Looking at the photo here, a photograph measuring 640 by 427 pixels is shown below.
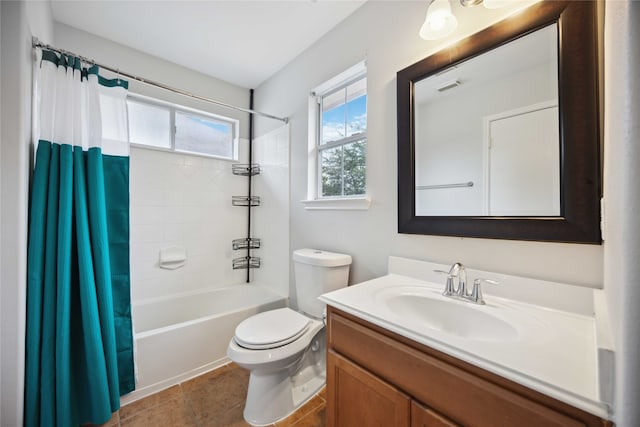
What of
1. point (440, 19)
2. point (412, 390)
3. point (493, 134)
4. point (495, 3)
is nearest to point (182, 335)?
point (412, 390)

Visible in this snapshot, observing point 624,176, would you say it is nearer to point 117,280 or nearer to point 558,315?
point 558,315

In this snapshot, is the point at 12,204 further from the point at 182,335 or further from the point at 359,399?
the point at 359,399

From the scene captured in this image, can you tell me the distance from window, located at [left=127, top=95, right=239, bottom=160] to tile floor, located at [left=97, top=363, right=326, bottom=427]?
6.13 feet

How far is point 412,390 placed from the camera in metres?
0.77

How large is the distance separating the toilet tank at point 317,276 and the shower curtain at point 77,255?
107cm

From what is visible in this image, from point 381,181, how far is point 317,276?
28.3 inches

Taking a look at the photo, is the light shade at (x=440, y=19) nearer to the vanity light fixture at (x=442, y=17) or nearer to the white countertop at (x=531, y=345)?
the vanity light fixture at (x=442, y=17)

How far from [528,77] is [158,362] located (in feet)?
8.15

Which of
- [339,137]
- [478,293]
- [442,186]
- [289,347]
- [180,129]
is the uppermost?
[180,129]

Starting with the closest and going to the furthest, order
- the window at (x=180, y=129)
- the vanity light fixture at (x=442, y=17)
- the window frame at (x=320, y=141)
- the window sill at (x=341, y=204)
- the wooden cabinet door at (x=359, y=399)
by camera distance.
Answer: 1. the wooden cabinet door at (x=359, y=399)
2. the vanity light fixture at (x=442, y=17)
3. the window sill at (x=341, y=204)
4. the window frame at (x=320, y=141)
5. the window at (x=180, y=129)

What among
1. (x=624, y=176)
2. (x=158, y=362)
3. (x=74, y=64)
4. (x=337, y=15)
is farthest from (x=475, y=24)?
(x=158, y=362)

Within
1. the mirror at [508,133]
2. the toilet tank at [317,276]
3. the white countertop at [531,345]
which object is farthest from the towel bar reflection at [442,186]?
the toilet tank at [317,276]

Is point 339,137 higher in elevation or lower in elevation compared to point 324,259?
higher

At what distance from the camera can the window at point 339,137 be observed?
5.61 ft
